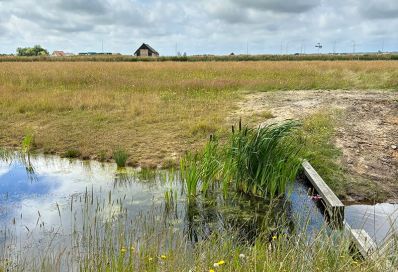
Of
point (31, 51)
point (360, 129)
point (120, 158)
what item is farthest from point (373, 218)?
point (31, 51)

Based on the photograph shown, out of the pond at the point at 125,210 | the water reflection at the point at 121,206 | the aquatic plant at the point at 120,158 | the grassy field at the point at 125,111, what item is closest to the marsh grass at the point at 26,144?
the grassy field at the point at 125,111

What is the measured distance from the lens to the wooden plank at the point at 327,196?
5312 mm

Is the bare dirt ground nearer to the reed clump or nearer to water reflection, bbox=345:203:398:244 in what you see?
water reflection, bbox=345:203:398:244

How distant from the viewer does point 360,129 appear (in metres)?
10.1

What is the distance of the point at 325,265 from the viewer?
3426 mm

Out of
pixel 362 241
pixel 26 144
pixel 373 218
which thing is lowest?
pixel 373 218

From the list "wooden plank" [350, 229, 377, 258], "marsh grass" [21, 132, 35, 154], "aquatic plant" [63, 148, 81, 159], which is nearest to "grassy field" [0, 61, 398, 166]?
"aquatic plant" [63, 148, 81, 159]

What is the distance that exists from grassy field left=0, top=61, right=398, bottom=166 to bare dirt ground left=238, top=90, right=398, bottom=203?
71.0 inches

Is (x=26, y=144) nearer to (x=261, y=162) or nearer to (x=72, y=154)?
(x=72, y=154)

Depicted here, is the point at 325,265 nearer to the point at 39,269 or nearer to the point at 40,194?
the point at 39,269

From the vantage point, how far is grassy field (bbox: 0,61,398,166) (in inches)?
382

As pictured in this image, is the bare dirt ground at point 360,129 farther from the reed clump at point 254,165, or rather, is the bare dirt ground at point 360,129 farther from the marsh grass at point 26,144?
the marsh grass at point 26,144

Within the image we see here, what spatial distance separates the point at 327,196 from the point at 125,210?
10.7 ft

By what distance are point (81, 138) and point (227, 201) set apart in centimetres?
563
